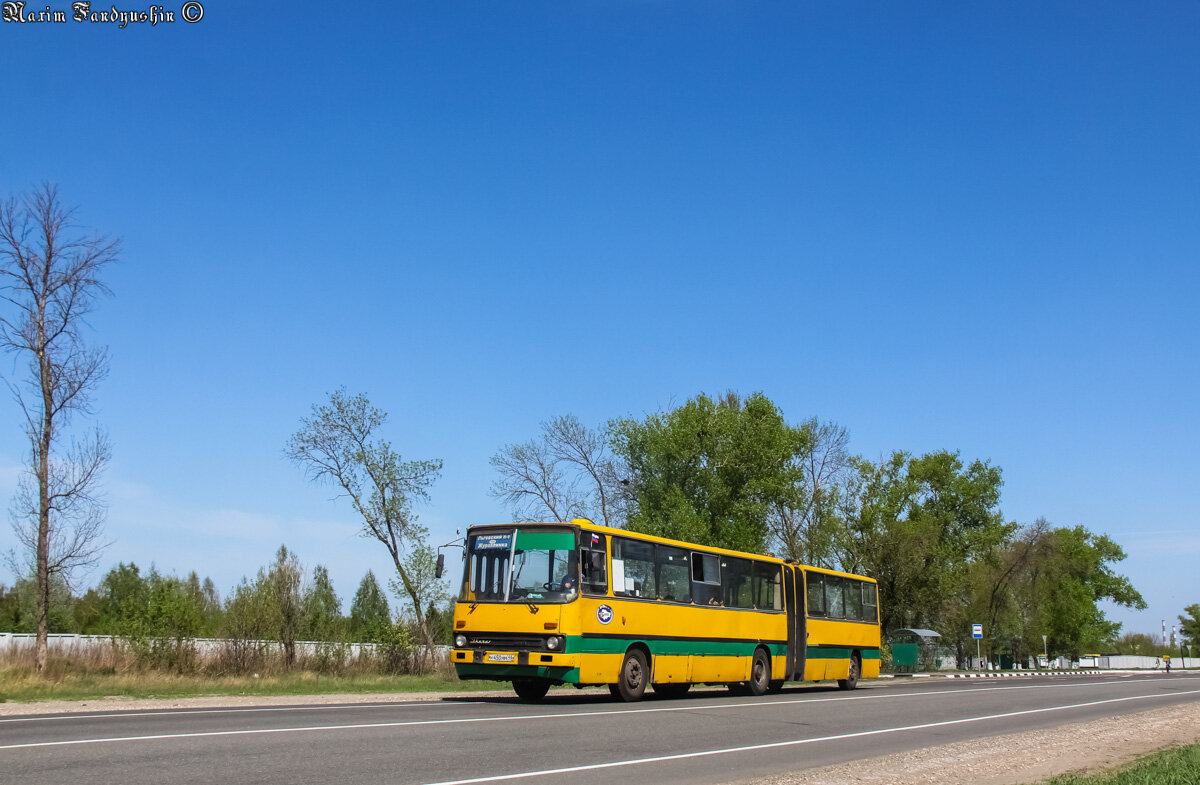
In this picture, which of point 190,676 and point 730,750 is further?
point 190,676

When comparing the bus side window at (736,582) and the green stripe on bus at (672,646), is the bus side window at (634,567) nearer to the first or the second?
the green stripe on bus at (672,646)

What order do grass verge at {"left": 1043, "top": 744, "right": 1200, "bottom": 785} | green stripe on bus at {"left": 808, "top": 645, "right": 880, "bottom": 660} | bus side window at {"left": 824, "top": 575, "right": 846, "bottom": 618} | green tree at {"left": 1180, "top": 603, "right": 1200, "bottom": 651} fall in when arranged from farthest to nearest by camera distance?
green tree at {"left": 1180, "top": 603, "right": 1200, "bottom": 651} → bus side window at {"left": 824, "top": 575, "right": 846, "bottom": 618} → green stripe on bus at {"left": 808, "top": 645, "right": 880, "bottom": 660} → grass verge at {"left": 1043, "top": 744, "right": 1200, "bottom": 785}

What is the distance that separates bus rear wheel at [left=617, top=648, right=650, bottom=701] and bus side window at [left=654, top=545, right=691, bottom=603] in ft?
4.85

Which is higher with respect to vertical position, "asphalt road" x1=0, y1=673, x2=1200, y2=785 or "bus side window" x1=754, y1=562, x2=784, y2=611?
"bus side window" x1=754, y1=562, x2=784, y2=611

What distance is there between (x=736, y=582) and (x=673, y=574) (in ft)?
10.5

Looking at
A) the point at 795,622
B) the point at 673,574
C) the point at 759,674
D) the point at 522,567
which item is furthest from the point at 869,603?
the point at 522,567

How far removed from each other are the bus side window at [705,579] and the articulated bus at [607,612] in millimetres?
26

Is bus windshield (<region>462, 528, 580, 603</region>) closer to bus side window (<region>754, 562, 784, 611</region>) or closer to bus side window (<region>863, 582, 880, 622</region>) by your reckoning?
bus side window (<region>754, 562, 784, 611</region>)

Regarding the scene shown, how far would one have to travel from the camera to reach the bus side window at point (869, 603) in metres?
32.3

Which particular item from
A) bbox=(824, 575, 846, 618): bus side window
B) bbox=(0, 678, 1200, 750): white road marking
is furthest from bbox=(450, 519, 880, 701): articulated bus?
bbox=(824, 575, 846, 618): bus side window

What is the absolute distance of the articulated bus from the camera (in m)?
19.3

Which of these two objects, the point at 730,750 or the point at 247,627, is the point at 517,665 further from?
the point at 247,627

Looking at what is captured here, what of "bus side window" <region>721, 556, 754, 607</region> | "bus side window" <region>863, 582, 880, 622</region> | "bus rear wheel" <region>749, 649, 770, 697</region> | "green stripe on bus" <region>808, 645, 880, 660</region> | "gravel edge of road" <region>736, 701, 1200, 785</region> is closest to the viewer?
"gravel edge of road" <region>736, 701, 1200, 785</region>

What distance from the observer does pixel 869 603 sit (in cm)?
3272
